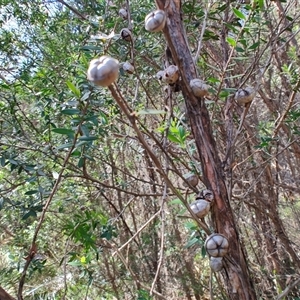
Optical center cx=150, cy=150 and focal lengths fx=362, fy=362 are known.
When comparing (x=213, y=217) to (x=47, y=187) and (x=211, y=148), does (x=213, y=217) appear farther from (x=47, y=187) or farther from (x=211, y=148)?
(x=47, y=187)

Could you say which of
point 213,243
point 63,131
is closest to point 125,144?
point 63,131

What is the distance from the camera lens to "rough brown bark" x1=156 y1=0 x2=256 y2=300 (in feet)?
2.21

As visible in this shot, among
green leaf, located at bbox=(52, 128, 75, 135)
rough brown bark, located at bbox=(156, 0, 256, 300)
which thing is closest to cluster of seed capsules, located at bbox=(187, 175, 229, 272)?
rough brown bark, located at bbox=(156, 0, 256, 300)

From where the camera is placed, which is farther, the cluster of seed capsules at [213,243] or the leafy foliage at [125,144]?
the leafy foliage at [125,144]

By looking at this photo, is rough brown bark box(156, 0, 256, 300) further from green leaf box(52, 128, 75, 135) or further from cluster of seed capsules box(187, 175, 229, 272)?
green leaf box(52, 128, 75, 135)

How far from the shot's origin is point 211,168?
0.71 metres

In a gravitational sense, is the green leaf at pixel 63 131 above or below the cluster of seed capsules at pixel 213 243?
above

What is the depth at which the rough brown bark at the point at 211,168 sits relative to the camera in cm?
67

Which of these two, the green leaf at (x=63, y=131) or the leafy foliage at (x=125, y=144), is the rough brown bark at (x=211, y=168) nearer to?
the leafy foliage at (x=125, y=144)

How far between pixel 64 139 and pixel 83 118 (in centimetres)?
39

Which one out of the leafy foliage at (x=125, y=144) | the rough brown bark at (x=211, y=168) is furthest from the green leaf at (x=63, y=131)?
the rough brown bark at (x=211, y=168)

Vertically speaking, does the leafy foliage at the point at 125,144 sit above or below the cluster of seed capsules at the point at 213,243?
above

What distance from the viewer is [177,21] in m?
0.75

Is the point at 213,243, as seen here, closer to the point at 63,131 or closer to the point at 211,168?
the point at 211,168
